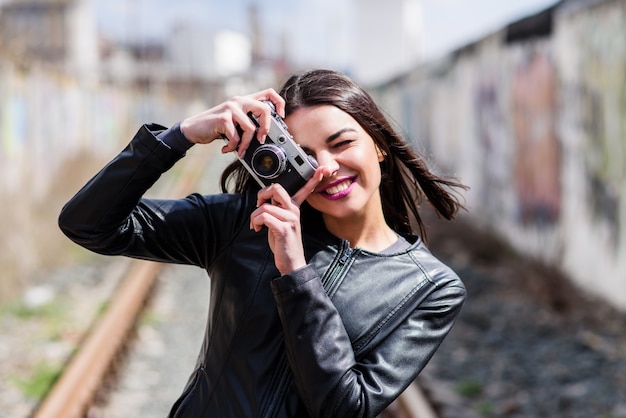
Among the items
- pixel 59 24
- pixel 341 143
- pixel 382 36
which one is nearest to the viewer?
pixel 341 143

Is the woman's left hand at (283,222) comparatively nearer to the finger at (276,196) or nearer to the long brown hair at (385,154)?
the finger at (276,196)

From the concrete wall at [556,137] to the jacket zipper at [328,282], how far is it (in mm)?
4040

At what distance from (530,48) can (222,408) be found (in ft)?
30.1

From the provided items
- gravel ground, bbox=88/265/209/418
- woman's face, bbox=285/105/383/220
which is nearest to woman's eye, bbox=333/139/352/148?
woman's face, bbox=285/105/383/220

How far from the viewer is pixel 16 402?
5.11 metres

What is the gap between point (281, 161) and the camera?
6.21ft

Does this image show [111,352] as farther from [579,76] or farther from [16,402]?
[579,76]

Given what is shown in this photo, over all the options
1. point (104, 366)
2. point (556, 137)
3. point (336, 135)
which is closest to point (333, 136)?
point (336, 135)

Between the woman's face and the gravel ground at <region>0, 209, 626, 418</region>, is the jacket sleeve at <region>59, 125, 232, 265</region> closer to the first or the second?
the woman's face

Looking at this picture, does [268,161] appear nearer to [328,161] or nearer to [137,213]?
[328,161]

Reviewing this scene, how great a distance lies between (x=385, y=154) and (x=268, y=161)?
0.35m

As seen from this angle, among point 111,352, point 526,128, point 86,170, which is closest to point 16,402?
point 111,352

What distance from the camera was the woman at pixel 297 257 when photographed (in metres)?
1.83

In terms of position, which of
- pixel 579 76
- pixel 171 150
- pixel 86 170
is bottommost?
pixel 86 170
